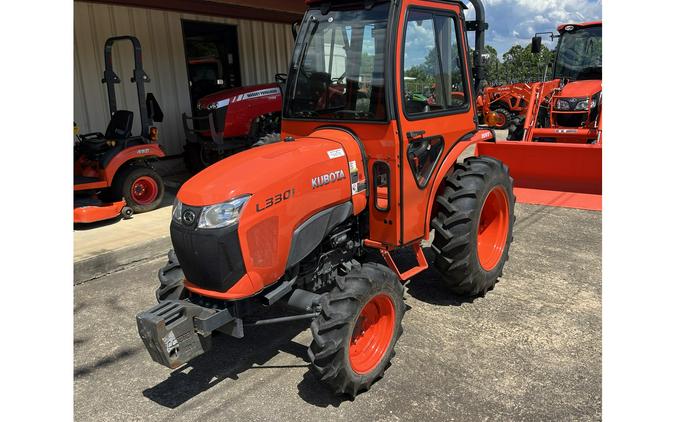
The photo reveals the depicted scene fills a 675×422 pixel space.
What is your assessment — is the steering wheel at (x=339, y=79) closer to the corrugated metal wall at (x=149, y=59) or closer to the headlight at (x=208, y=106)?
the headlight at (x=208, y=106)

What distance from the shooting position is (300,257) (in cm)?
300

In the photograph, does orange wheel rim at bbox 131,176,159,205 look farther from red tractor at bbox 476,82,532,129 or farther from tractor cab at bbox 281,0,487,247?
red tractor at bbox 476,82,532,129

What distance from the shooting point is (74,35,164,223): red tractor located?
6578 mm

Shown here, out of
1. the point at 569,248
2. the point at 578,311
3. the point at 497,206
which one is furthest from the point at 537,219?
the point at 578,311

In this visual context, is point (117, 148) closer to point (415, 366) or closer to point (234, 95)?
point (234, 95)

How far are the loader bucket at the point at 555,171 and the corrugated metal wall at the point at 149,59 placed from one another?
5.33m

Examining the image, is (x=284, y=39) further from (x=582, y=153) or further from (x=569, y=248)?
(x=569, y=248)

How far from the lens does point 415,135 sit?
3.34 m

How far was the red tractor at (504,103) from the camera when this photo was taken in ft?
44.3

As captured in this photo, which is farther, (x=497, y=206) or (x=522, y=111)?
(x=522, y=111)

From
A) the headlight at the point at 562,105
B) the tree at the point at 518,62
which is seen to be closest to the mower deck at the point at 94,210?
the headlight at the point at 562,105

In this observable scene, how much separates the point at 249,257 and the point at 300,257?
389mm

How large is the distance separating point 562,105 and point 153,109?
662cm

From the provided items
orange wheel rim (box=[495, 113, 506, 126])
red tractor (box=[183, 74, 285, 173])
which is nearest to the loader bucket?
red tractor (box=[183, 74, 285, 173])
